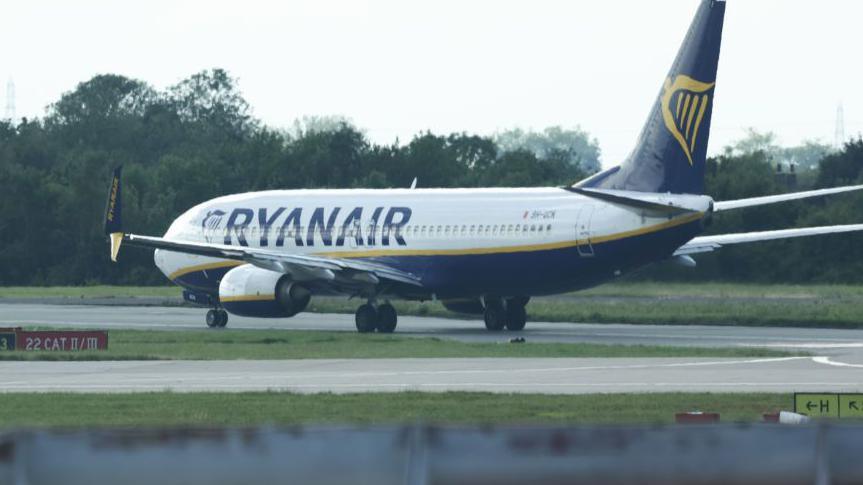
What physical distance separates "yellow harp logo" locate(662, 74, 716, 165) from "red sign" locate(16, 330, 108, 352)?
15522 millimetres

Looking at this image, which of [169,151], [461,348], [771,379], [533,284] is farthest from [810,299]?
[169,151]

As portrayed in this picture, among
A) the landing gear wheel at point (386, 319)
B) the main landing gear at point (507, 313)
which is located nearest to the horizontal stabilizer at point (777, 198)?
the main landing gear at point (507, 313)

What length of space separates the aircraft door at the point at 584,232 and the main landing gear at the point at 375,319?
263 inches

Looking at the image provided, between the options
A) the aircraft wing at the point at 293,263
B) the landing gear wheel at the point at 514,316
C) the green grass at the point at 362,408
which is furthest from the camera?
the landing gear wheel at the point at 514,316

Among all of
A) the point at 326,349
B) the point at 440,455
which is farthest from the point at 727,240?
the point at 440,455

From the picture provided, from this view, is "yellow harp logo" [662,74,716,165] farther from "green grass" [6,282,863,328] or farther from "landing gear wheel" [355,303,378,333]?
"landing gear wheel" [355,303,378,333]

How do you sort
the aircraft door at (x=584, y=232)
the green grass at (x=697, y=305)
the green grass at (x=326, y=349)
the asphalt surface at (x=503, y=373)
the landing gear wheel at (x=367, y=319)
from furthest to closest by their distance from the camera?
the green grass at (x=697, y=305) → the landing gear wheel at (x=367, y=319) → the aircraft door at (x=584, y=232) → the green grass at (x=326, y=349) → the asphalt surface at (x=503, y=373)

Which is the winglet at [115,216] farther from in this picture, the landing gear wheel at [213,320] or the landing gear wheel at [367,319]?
the landing gear wheel at [367,319]

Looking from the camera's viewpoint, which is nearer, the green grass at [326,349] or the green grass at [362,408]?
the green grass at [362,408]

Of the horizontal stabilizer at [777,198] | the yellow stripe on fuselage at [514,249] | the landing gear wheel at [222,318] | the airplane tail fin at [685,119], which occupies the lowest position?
the landing gear wheel at [222,318]

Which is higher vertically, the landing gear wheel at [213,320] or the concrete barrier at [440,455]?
the concrete barrier at [440,455]

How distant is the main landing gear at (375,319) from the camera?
48.5 metres

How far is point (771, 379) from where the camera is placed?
1144 inches

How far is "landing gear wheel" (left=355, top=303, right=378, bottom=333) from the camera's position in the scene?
48.4 m
